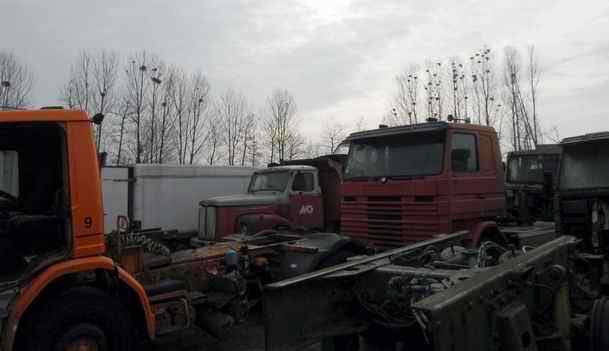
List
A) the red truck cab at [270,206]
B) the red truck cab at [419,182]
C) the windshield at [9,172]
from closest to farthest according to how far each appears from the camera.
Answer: the windshield at [9,172] < the red truck cab at [419,182] < the red truck cab at [270,206]

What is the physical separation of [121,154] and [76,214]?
2627 cm

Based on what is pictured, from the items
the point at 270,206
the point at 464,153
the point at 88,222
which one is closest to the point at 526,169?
the point at 464,153

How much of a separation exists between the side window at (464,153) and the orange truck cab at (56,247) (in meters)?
4.86

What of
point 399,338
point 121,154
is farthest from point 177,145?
point 399,338

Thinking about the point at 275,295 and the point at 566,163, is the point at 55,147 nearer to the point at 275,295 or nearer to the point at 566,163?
the point at 275,295

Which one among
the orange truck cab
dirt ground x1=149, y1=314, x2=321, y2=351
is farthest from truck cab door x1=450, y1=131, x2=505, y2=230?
the orange truck cab

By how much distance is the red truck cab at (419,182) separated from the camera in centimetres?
719

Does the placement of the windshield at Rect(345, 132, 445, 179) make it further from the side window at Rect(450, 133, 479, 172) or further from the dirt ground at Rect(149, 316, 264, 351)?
the dirt ground at Rect(149, 316, 264, 351)

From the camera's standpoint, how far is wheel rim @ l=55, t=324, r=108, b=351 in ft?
13.6

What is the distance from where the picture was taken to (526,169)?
1305 cm

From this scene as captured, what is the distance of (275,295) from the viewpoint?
374 cm

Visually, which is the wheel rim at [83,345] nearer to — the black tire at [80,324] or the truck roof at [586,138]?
the black tire at [80,324]

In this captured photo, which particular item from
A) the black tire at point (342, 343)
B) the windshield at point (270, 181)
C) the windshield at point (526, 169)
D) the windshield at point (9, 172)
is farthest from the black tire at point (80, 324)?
the windshield at point (526, 169)

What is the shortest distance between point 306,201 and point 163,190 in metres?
4.81
